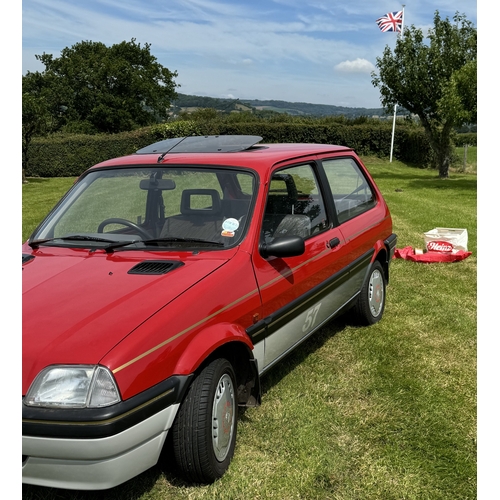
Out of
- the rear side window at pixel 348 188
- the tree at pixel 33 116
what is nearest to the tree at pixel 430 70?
the tree at pixel 33 116

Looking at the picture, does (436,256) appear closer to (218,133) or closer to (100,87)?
(218,133)

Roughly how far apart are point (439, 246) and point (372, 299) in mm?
3535

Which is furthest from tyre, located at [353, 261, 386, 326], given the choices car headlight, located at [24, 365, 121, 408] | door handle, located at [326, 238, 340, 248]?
car headlight, located at [24, 365, 121, 408]

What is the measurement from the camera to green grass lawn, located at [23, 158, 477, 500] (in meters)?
3.09

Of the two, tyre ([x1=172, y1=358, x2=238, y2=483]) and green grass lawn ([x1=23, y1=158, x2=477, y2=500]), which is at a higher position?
tyre ([x1=172, y1=358, x2=238, y2=483])

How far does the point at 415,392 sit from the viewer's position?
4.27 m

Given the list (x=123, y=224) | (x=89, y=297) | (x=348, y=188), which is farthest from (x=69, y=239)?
(x=348, y=188)

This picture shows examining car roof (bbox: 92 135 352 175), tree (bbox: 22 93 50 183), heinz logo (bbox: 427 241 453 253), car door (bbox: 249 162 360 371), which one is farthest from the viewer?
tree (bbox: 22 93 50 183)

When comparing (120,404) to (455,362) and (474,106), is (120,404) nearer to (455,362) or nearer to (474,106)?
(455,362)

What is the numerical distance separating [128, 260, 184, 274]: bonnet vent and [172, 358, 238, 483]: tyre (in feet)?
1.95

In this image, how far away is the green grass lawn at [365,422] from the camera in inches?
122

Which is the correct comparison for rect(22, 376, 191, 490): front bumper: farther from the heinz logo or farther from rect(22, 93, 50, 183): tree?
rect(22, 93, 50, 183): tree
